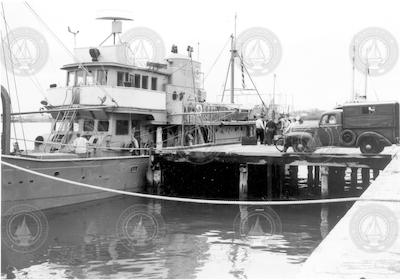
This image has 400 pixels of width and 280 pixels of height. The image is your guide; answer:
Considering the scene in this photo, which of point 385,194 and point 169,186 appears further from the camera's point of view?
point 169,186

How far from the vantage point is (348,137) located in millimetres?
17875

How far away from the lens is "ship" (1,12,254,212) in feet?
55.8

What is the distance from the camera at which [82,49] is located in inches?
880

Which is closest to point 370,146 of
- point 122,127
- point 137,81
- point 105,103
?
point 122,127

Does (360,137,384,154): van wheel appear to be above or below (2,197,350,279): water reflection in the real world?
above

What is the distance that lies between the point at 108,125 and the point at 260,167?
318 inches

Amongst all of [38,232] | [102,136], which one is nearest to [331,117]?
[102,136]

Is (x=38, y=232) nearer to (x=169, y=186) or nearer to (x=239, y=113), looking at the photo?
(x=169, y=186)

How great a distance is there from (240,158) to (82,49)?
968 centimetres

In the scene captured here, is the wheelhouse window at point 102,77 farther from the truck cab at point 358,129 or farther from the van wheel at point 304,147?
the van wheel at point 304,147

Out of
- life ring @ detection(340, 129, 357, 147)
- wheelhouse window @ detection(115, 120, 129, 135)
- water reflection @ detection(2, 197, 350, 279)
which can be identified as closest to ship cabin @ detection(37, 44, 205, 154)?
wheelhouse window @ detection(115, 120, 129, 135)

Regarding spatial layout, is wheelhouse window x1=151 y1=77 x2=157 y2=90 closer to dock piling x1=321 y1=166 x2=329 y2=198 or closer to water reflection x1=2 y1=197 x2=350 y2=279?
water reflection x1=2 y1=197 x2=350 y2=279

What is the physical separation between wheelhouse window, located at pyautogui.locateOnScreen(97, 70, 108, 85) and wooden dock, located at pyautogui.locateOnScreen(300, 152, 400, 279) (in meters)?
14.5

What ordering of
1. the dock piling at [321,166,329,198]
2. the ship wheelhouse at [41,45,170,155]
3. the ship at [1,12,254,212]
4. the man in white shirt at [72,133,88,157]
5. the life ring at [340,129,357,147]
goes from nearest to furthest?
the ship at [1,12,254,212], the life ring at [340,129,357,147], the dock piling at [321,166,329,198], the man in white shirt at [72,133,88,157], the ship wheelhouse at [41,45,170,155]
